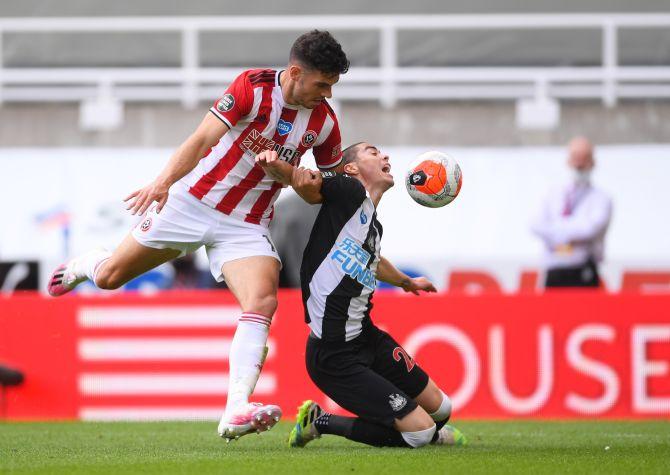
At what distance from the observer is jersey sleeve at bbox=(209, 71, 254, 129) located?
6432 mm

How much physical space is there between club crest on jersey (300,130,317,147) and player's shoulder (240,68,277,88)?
0.32 metres

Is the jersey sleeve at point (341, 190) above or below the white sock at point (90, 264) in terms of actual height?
above

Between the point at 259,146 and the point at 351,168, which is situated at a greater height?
the point at 259,146

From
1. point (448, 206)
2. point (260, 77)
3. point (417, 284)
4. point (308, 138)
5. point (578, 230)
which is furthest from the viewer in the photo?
point (448, 206)

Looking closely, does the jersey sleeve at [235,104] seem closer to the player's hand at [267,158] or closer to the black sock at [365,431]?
the player's hand at [267,158]

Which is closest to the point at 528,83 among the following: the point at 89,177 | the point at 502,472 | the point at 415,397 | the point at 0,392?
the point at 89,177

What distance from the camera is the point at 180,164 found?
6.31 meters

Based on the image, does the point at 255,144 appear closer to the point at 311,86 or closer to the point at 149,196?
the point at 311,86

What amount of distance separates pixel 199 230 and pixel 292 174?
701mm

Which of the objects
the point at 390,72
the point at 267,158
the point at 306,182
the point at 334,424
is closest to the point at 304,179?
the point at 306,182

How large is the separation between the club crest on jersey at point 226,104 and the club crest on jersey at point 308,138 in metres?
0.46

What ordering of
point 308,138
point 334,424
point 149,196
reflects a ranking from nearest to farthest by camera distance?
1. point 149,196
2. point 308,138
3. point 334,424

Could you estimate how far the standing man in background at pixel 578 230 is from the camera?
10.3m

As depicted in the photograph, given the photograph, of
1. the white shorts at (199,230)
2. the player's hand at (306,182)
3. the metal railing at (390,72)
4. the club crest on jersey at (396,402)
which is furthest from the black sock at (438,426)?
the metal railing at (390,72)
